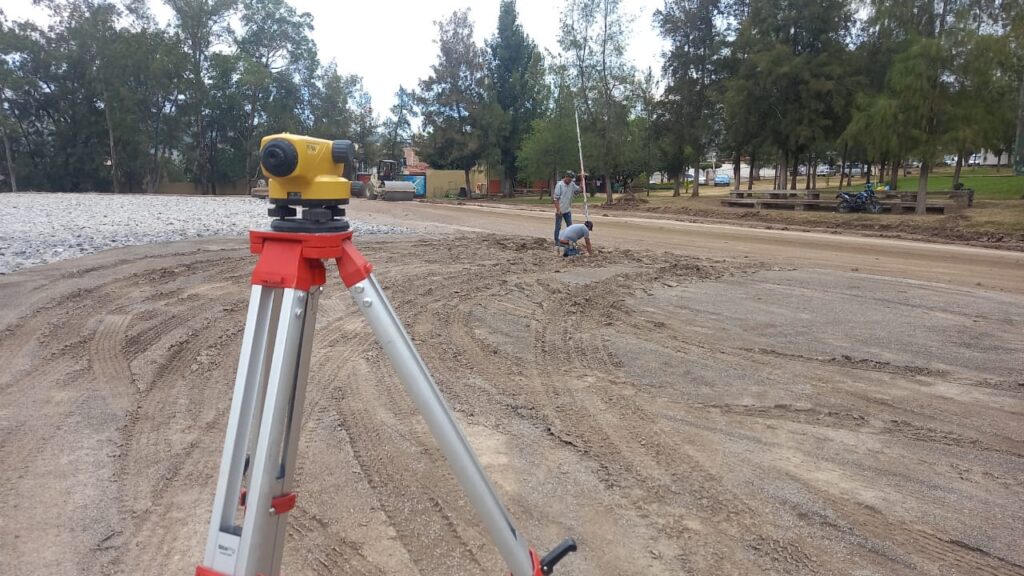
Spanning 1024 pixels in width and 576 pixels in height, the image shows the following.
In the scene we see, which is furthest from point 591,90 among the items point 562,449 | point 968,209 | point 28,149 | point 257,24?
point 28,149

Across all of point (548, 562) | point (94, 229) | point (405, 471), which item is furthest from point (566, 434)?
point (94, 229)

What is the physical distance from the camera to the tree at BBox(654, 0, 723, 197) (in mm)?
34719

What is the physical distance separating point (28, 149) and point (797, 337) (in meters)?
67.9

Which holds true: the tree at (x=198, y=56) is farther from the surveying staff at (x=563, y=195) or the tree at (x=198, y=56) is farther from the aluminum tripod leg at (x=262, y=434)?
the aluminum tripod leg at (x=262, y=434)

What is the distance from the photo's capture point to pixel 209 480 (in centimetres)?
331

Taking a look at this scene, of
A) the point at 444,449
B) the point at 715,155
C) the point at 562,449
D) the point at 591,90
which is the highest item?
the point at 591,90

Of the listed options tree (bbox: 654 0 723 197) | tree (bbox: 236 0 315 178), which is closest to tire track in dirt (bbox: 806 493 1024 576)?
tree (bbox: 654 0 723 197)

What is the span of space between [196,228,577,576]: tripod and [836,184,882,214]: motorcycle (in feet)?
81.8

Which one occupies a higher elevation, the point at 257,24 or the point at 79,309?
the point at 257,24

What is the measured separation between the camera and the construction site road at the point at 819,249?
1066cm

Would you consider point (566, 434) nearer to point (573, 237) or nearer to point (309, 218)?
point (309, 218)

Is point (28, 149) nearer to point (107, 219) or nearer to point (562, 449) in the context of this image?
point (107, 219)

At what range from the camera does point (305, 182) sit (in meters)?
1.64

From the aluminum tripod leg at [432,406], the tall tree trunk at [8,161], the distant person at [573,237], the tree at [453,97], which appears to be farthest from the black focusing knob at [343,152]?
the tall tree trunk at [8,161]
